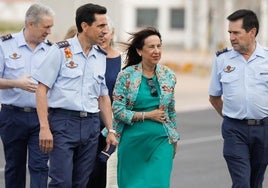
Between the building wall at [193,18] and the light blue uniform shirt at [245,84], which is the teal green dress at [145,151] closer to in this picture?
the light blue uniform shirt at [245,84]

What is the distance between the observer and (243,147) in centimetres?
948

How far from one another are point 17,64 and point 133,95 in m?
1.37

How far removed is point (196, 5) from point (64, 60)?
51543 millimetres

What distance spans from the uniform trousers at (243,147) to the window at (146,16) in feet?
222

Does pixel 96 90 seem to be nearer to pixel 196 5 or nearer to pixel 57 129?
pixel 57 129

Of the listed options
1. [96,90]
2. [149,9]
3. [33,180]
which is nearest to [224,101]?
[96,90]

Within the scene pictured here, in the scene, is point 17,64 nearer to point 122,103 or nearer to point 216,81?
point 122,103

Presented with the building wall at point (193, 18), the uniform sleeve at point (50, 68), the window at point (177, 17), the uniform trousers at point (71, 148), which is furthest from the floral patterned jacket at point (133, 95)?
the window at point (177, 17)

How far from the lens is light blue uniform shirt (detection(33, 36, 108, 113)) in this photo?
346 inches

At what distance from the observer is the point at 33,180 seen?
9.87 metres

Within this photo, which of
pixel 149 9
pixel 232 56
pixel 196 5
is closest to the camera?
pixel 232 56

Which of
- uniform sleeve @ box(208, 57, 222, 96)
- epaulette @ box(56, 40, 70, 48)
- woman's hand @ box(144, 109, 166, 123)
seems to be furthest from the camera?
uniform sleeve @ box(208, 57, 222, 96)

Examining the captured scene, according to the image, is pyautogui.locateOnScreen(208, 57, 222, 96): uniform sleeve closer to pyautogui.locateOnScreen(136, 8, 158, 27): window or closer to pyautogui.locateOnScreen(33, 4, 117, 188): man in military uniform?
pyautogui.locateOnScreen(33, 4, 117, 188): man in military uniform

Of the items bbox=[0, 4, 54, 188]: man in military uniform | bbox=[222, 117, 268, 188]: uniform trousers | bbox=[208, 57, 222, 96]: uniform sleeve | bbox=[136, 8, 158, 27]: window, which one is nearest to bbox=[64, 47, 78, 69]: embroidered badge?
bbox=[0, 4, 54, 188]: man in military uniform
